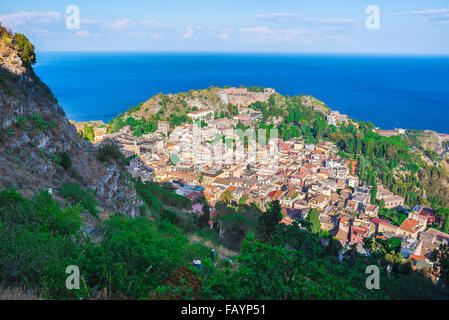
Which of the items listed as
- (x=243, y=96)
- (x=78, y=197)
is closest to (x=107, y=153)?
(x=78, y=197)

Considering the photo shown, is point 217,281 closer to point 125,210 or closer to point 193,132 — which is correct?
point 125,210

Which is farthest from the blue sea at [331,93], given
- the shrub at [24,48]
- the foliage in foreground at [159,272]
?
the foliage in foreground at [159,272]

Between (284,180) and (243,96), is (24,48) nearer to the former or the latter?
(284,180)

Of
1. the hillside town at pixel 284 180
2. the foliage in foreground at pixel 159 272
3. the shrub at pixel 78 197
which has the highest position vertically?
the foliage in foreground at pixel 159 272

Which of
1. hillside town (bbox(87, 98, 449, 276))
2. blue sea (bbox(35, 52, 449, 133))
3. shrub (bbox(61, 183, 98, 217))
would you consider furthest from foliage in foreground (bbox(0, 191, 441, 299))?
blue sea (bbox(35, 52, 449, 133))

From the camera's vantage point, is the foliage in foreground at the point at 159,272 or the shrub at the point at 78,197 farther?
the shrub at the point at 78,197

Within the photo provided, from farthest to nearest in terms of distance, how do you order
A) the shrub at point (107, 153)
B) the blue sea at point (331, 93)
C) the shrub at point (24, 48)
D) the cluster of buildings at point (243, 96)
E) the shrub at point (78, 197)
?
the blue sea at point (331, 93) < the cluster of buildings at point (243, 96) < the shrub at point (24, 48) < the shrub at point (107, 153) < the shrub at point (78, 197)

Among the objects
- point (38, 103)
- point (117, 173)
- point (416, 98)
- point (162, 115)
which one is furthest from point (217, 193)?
point (416, 98)

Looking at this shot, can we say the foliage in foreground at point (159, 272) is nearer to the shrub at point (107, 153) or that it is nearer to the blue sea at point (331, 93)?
the shrub at point (107, 153)
